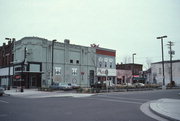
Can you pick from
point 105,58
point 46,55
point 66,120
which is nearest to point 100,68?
point 105,58

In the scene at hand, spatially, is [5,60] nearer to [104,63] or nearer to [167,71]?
[104,63]

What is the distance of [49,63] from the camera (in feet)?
155

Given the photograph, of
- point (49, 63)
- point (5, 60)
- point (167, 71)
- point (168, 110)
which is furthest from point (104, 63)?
point (168, 110)

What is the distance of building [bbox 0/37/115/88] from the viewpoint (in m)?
43.7

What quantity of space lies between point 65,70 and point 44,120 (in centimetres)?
4117

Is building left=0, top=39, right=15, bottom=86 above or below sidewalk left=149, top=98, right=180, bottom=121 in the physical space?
above

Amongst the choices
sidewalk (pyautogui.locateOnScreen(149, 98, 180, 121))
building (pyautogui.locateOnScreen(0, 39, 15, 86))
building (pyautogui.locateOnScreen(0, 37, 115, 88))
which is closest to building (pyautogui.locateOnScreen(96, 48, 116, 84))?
building (pyautogui.locateOnScreen(0, 37, 115, 88))

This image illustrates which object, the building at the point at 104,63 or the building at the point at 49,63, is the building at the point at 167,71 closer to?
the building at the point at 104,63

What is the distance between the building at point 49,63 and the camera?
4373 cm

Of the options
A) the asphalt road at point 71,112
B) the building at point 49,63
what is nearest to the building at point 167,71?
the building at point 49,63

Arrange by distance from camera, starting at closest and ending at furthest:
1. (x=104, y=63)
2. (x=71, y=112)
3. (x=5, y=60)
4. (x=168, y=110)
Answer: (x=168, y=110) < (x=71, y=112) < (x=5, y=60) < (x=104, y=63)

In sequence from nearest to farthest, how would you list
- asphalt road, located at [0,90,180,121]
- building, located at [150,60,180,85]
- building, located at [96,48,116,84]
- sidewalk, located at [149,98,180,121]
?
1. sidewalk, located at [149,98,180,121]
2. asphalt road, located at [0,90,180,121]
3. building, located at [96,48,116,84]
4. building, located at [150,60,180,85]

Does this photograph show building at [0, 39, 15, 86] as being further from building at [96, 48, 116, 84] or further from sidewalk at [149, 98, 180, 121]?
sidewalk at [149, 98, 180, 121]

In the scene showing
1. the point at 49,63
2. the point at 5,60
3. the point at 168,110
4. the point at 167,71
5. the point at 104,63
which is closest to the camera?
the point at 168,110
